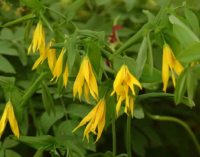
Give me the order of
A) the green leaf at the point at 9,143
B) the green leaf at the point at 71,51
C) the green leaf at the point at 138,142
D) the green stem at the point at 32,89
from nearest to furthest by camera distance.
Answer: the green leaf at the point at 71,51 → the green stem at the point at 32,89 → the green leaf at the point at 9,143 → the green leaf at the point at 138,142

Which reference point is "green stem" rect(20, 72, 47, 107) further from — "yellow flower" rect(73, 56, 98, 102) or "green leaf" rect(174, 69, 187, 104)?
"green leaf" rect(174, 69, 187, 104)

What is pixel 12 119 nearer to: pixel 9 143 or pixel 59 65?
pixel 59 65

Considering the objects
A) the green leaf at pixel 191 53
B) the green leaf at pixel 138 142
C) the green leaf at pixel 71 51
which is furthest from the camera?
the green leaf at pixel 138 142

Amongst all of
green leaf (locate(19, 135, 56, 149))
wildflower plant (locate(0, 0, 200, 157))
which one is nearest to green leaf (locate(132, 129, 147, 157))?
wildflower plant (locate(0, 0, 200, 157))

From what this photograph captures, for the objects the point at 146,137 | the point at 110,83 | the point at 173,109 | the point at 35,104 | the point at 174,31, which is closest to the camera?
the point at 174,31

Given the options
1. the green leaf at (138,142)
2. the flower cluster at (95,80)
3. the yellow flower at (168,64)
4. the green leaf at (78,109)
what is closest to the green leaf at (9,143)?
the green leaf at (78,109)

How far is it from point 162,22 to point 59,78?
0.72ft

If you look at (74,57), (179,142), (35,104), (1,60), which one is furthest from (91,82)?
(179,142)

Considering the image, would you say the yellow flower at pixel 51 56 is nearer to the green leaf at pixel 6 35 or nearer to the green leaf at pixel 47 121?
the green leaf at pixel 47 121

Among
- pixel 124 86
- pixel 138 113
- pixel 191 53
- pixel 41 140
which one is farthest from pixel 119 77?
pixel 138 113

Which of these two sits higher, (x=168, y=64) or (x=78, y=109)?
(x=168, y=64)

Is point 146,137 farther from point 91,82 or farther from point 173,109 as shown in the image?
point 91,82

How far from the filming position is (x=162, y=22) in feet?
2.79

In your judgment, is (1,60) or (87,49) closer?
(87,49)
